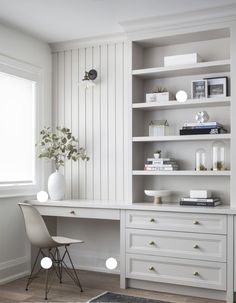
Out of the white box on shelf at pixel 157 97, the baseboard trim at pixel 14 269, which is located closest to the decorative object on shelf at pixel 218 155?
the white box on shelf at pixel 157 97

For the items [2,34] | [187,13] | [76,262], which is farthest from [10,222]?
[187,13]

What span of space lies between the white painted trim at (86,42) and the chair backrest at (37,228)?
202 centimetres

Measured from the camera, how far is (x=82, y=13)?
4113mm

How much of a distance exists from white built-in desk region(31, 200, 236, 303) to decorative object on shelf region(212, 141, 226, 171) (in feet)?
1.40

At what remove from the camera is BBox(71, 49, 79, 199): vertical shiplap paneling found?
16.5 ft

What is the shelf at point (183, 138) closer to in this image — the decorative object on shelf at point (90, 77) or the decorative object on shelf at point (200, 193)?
the decorative object on shelf at point (200, 193)

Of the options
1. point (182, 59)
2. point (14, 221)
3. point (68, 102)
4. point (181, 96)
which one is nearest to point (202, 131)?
point (181, 96)

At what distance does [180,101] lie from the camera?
4223 mm

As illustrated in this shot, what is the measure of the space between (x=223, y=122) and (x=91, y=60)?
1.67m

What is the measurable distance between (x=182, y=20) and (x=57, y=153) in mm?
1881

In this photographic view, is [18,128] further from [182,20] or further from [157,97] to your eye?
[182,20]

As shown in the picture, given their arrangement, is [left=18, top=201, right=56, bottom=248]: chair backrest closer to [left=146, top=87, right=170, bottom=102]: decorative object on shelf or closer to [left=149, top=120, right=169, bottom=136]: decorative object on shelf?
[left=149, top=120, right=169, bottom=136]: decorative object on shelf

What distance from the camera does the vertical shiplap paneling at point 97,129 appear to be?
4906 mm

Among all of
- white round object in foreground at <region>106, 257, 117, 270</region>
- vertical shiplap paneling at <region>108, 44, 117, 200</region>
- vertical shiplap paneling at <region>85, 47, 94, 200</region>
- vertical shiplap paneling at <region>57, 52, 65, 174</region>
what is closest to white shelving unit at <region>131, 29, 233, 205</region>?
vertical shiplap paneling at <region>108, 44, 117, 200</region>
